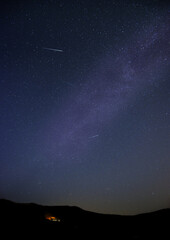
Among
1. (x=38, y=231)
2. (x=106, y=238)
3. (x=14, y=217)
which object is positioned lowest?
(x=106, y=238)

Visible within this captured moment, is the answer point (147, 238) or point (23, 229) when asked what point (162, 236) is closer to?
point (147, 238)

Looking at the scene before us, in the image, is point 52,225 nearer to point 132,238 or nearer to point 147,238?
point 132,238

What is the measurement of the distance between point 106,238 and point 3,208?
7129mm

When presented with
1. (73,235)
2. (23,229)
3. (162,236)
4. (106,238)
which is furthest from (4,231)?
(162,236)

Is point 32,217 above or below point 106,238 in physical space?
above

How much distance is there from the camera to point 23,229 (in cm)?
830

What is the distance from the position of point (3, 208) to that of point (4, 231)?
3.03 metres

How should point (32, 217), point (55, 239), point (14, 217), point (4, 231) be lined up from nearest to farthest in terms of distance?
point (4, 231) → point (55, 239) → point (14, 217) → point (32, 217)

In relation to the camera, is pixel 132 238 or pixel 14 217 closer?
pixel 14 217

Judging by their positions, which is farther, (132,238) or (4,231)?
(132,238)

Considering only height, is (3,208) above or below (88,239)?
above

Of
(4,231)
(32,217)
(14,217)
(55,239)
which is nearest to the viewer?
(4,231)

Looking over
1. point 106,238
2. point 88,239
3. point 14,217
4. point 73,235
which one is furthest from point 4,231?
point 106,238

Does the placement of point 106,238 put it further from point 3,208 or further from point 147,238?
point 3,208
